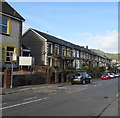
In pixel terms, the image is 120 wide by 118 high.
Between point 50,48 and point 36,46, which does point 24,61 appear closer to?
point 36,46

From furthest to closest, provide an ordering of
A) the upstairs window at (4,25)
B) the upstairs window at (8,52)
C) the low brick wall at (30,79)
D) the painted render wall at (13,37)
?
the upstairs window at (8,52) < the painted render wall at (13,37) < the upstairs window at (4,25) < the low brick wall at (30,79)

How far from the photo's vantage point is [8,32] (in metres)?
23.5

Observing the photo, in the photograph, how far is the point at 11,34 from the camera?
23938 mm

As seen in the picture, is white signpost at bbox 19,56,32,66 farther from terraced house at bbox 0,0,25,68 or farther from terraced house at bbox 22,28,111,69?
terraced house at bbox 22,28,111,69

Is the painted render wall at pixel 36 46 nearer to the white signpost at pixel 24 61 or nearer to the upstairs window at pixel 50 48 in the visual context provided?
the upstairs window at pixel 50 48

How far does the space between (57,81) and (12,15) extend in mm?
10469

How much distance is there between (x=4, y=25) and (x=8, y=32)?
0.97 metres

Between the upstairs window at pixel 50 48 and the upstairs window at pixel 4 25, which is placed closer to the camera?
the upstairs window at pixel 4 25

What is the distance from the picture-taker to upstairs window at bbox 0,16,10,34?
886 inches

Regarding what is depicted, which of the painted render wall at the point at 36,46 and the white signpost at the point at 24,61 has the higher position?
the painted render wall at the point at 36,46

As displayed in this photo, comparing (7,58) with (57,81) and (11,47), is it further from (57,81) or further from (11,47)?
(57,81)

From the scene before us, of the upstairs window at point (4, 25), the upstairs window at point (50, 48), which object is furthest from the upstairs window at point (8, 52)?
the upstairs window at point (50, 48)

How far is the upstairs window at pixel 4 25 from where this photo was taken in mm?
22497

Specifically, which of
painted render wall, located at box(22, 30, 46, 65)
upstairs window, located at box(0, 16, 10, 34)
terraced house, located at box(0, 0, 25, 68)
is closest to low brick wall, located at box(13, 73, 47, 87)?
terraced house, located at box(0, 0, 25, 68)
